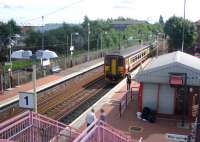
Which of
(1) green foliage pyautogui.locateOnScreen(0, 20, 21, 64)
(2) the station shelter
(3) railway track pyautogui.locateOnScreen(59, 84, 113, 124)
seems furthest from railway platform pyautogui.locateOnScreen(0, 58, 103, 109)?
(1) green foliage pyautogui.locateOnScreen(0, 20, 21, 64)

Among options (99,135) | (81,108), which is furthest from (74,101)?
(99,135)

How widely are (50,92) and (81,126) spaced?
10.4 m

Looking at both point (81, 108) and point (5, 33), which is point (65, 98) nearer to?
point (81, 108)

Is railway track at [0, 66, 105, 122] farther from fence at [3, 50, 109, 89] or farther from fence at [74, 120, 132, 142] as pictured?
fence at [74, 120, 132, 142]

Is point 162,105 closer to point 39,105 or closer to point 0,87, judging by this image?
point 39,105

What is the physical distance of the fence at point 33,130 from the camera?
380 inches

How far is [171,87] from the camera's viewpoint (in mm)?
17625

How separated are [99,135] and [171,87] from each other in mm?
8762

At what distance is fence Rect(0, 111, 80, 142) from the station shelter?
719 centimetres

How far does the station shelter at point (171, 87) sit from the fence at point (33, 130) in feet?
Result: 23.6

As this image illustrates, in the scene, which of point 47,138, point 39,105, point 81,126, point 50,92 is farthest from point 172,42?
point 47,138

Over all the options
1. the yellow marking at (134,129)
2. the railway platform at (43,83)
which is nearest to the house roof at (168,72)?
the yellow marking at (134,129)

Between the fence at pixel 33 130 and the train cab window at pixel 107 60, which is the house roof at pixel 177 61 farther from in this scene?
the train cab window at pixel 107 60

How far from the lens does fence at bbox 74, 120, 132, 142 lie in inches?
320
